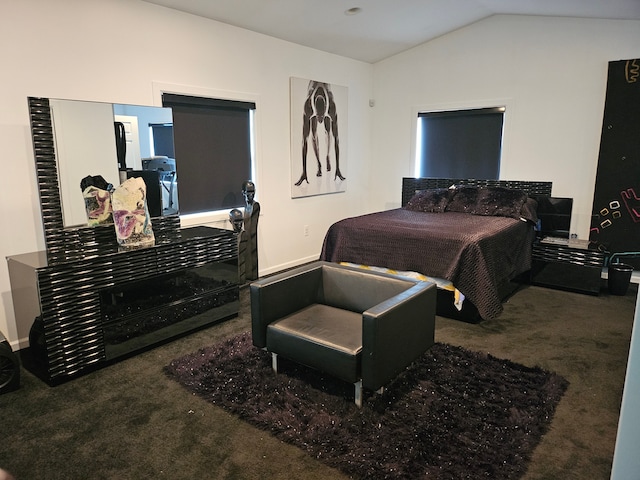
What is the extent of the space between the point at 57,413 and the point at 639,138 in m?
5.18

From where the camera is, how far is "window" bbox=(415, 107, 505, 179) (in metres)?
5.11

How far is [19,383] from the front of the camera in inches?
101

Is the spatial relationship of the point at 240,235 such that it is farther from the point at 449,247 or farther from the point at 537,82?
the point at 537,82

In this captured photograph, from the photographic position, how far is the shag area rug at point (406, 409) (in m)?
1.93

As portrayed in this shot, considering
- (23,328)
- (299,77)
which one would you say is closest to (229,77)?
(299,77)

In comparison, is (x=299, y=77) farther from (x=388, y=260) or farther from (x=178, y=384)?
(x=178, y=384)

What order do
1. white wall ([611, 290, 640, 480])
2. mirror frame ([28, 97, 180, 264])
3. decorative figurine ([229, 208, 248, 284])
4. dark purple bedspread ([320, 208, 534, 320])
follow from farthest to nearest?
decorative figurine ([229, 208, 248, 284]) < dark purple bedspread ([320, 208, 534, 320]) < mirror frame ([28, 97, 180, 264]) < white wall ([611, 290, 640, 480])

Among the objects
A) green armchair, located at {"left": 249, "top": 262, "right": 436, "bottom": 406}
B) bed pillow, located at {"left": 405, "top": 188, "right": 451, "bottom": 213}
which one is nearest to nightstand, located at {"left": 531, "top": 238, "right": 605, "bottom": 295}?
bed pillow, located at {"left": 405, "top": 188, "right": 451, "bottom": 213}

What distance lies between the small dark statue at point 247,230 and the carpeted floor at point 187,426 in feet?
4.26

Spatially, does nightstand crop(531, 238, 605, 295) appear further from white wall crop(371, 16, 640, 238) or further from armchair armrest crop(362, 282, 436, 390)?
armchair armrest crop(362, 282, 436, 390)

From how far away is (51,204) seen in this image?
2861 mm

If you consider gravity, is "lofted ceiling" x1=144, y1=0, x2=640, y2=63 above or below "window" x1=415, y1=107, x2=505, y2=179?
above

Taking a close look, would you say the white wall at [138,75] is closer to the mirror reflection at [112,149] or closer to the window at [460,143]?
the mirror reflection at [112,149]

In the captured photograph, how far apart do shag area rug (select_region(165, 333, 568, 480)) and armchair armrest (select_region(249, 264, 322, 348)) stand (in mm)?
322
